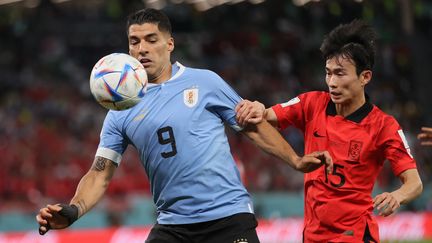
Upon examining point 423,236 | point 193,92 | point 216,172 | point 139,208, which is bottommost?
point 423,236

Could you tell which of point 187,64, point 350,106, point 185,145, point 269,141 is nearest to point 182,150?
point 185,145

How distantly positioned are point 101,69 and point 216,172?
0.93 m

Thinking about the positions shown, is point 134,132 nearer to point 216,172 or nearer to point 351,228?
point 216,172

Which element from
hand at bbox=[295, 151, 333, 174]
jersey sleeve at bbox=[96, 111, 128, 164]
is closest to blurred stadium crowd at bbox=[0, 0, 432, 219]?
jersey sleeve at bbox=[96, 111, 128, 164]

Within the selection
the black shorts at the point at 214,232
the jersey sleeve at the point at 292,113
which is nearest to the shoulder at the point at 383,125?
the jersey sleeve at the point at 292,113

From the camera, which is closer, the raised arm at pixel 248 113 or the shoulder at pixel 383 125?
the raised arm at pixel 248 113

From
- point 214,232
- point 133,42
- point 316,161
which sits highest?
point 133,42

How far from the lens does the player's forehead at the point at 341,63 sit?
5785mm

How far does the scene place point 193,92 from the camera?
549 cm

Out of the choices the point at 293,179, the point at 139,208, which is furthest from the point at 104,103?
the point at 293,179

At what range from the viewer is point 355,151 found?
5.66 meters

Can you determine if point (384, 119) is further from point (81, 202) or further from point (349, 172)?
point (81, 202)

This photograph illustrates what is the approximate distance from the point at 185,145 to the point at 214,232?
0.55m

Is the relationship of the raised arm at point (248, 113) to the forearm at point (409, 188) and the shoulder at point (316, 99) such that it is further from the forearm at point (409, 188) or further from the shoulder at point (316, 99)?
the forearm at point (409, 188)
